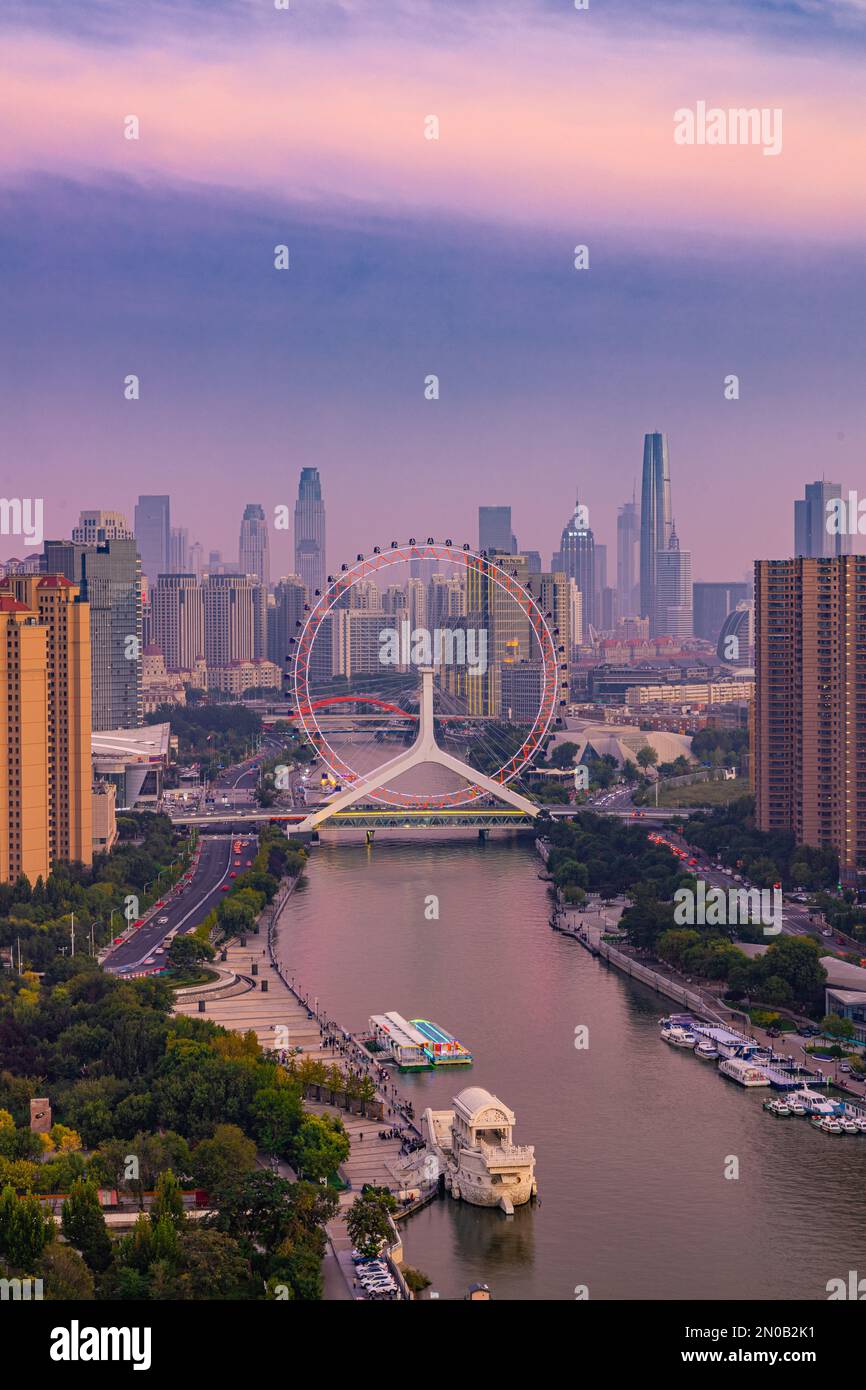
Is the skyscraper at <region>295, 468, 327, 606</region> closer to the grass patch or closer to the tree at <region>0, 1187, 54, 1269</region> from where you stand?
the grass patch

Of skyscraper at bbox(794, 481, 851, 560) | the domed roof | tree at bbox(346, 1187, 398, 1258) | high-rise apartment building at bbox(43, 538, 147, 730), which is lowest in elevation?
tree at bbox(346, 1187, 398, 1258)

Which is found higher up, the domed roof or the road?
the domed roof

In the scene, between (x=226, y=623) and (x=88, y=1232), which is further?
(x=226, y=623)

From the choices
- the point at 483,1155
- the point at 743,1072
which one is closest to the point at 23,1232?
the point at 483,1155

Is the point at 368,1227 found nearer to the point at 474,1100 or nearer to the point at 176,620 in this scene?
the point at 474,1100

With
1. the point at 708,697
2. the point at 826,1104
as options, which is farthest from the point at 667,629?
the point at 826,1104

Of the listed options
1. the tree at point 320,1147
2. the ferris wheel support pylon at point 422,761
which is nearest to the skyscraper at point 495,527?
the ferris wheel support pylon at point 422,761

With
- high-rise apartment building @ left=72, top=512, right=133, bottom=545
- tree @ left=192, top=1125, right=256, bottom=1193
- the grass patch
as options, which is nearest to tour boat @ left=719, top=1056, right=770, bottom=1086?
tree @ left=192, top=1125, right=256, bottom=1193
